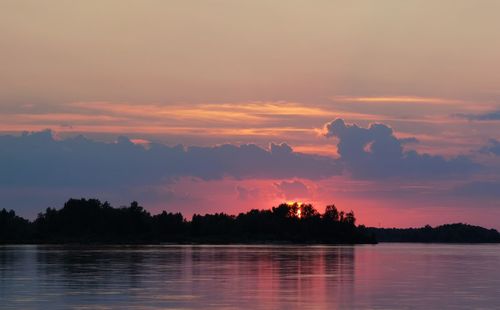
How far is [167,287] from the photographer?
54625mm

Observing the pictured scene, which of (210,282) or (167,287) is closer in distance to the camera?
(167,287)

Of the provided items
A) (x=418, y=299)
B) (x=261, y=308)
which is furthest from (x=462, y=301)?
(x=261, y=308)

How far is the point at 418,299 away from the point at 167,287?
49.7ft

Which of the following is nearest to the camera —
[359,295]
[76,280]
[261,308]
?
[261,308]

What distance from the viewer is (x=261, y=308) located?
42.6m

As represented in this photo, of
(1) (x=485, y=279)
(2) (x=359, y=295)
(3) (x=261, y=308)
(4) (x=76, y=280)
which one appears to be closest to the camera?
(3) (x=261, y=308)

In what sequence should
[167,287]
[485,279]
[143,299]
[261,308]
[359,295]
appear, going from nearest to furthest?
[261,308] → [143,299] → [359,295] → [167,287] → [485,279]

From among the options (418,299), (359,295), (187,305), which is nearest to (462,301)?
(418,299)

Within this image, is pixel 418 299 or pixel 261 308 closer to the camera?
pixel 261 308

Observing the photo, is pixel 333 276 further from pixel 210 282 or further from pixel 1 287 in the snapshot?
pixel 1 287

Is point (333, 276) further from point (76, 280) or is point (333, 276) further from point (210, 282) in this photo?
point (76, 280)

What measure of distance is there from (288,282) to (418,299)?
14256 mm

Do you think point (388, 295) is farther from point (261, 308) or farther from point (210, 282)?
point (210, 282)

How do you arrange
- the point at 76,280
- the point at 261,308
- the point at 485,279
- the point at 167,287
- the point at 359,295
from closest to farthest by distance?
1. the point at 261,308
2. the point at 359,295
3. the point at 167,287
4. the point at 76,280
5. the point at 485,279
